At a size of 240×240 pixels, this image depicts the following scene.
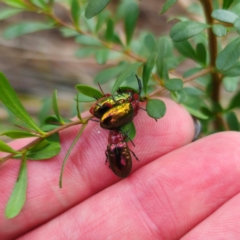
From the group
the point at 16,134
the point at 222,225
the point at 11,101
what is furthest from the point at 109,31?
the point at 222,225

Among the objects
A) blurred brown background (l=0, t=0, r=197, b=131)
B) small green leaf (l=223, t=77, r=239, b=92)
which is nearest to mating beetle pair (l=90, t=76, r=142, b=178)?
small green leaf (l=223, t=77, r=239, b=92)

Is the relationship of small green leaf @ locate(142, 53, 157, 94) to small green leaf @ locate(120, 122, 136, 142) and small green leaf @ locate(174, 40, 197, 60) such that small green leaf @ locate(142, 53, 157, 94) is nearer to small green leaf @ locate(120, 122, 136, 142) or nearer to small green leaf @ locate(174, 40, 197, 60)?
small green leaf @ locate(120, 122, 136, 142)

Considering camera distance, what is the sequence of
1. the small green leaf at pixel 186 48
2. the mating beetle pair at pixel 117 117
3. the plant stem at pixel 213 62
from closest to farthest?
1. the plant stem at pixel 213 62
2. the mating beetle pair at pixel 117 117
3. the small green leaf at pixel 186 48

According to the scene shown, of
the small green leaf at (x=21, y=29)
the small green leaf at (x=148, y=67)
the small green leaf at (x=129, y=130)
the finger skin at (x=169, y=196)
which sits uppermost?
the small green leaf at (x=21, y=29)

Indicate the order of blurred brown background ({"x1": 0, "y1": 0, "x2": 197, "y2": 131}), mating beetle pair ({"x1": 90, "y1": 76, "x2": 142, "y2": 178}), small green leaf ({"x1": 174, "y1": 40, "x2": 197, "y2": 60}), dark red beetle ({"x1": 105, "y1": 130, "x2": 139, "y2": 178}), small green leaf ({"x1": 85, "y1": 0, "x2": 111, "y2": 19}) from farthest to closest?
blurred brown background ({"x1": 0, "y1": 0, "x2": 197, "y2": 131}) < small green leaf ({"x1": 174, "y1": 40, "x2": 197, "y2": 60}) < dark red beetle ({"x1": 105, "y1": 130, "x2": 139, "y2": 178}) < mating beetle pair ({"x1": 90, "y1": 76, "x2": 142, "y2": 178}) < small green leaf ({"x1": 85, "y1": 0, "x2": 111, "y2": 19})

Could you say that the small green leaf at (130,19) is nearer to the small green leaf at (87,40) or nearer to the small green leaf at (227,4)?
the small green leaf at (87,40)

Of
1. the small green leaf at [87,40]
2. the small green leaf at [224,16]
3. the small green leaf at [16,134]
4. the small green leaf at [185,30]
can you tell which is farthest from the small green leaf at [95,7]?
the small green leaf at [87,40]
